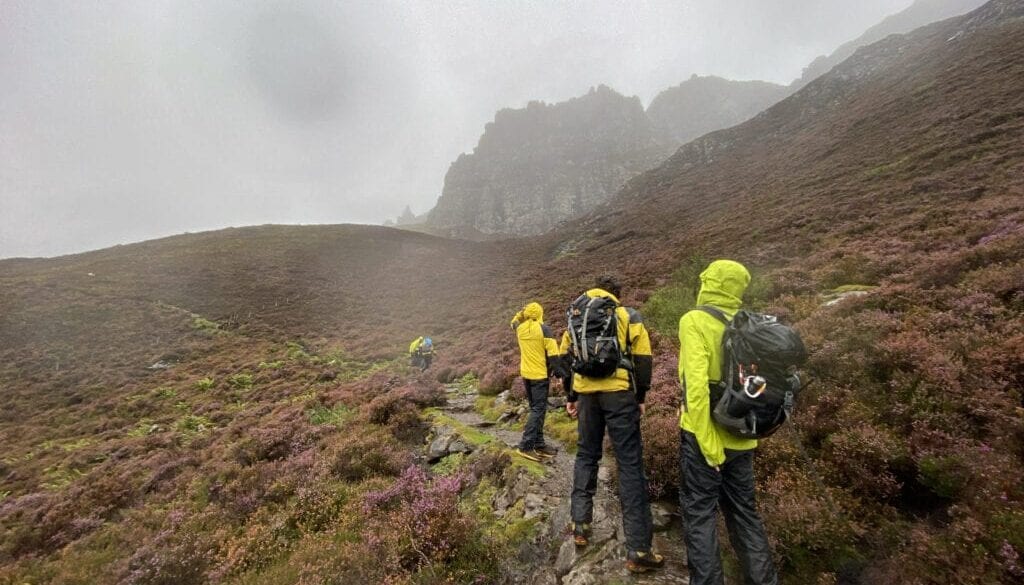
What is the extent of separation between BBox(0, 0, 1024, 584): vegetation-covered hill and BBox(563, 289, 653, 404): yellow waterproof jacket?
4.50 feet

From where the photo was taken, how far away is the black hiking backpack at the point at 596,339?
4.13m

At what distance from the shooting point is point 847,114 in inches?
1167

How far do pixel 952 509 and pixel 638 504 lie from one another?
2.48 metres

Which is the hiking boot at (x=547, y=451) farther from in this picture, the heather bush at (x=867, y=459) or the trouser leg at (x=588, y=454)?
the heather bush at (x=867, y=459)

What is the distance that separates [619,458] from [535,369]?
3.07 metres

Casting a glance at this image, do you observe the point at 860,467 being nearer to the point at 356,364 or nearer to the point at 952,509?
the point at 952,509

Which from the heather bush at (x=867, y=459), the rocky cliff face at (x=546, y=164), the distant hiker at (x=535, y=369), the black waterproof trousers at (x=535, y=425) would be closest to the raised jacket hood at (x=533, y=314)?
the distant hiker at (x=535, y=369)

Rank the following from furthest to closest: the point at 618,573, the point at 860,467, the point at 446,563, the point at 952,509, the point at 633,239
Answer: the point at 633,239, the point at 446,563, the point at 860,467, the point at 618,573, the point at 952,509

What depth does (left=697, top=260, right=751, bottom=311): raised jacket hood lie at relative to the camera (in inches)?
138

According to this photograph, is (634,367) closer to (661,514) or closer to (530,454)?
(661,514)

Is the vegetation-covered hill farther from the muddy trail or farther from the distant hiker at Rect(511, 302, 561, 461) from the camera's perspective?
the distant hiker at Rect(511, 302, 561, 461)

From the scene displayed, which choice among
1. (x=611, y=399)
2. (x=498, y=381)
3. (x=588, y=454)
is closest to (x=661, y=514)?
(x=588, y=454)

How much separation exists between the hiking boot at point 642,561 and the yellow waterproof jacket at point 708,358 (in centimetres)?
126

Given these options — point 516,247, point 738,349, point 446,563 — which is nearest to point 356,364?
point 446,563
